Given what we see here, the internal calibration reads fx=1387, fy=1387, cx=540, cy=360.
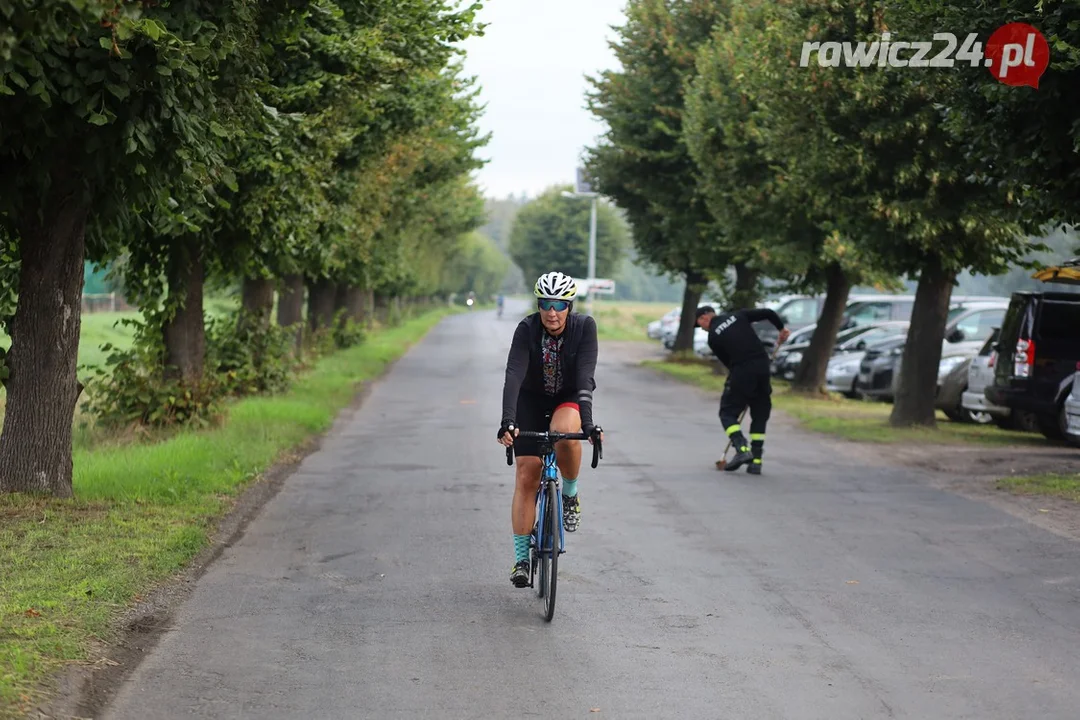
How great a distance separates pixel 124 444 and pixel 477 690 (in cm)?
974

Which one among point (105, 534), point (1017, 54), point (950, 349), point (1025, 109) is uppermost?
point (1017, 54)

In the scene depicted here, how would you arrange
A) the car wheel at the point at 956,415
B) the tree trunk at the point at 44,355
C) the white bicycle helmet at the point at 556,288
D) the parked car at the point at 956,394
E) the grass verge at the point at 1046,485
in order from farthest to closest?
the car wheel at the point at 956,415
the parked car at the point at 956,394
the grass verge at the point at 1046,485
the tree trunk at the point at 44,355
the white bicycle helmet at the point at 556,288

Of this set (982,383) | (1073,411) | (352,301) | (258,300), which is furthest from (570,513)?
(352,301)

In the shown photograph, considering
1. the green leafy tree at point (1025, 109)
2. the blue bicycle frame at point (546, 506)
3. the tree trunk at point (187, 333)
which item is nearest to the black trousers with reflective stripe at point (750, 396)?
the green leafy tree at point (1025, 109)

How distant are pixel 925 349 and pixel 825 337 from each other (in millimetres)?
6397

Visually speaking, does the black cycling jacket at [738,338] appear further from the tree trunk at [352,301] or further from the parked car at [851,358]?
the tree trunk at [352,301]

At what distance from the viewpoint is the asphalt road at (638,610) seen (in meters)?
6.00

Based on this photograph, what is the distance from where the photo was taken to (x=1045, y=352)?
17078 millimetres

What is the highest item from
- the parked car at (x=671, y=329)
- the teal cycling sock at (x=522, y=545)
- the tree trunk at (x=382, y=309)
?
the teal cycling sock at (x=522, y=545)

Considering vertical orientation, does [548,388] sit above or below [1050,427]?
above

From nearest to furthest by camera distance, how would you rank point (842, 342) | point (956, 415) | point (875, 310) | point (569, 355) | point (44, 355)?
point (569, 355) < point (44, 355) < point (956, 415) < point (842, 342) < point (875, 310)

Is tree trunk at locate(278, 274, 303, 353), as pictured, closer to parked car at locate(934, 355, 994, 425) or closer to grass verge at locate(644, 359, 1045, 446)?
grass verge at locate(644, 359, 1045, 446)

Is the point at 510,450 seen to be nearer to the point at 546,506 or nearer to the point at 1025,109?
the point at 546,506

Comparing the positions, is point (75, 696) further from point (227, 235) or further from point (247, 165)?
point (227, 235)
